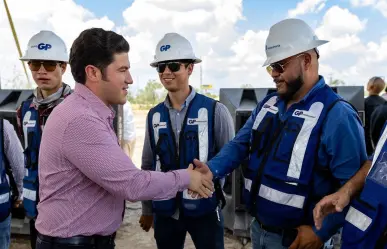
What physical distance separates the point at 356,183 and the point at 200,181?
843 millimetres

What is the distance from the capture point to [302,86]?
222 centimetres

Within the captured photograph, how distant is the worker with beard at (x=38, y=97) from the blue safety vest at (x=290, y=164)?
1777mm

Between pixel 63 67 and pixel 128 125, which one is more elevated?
pixel 63 67

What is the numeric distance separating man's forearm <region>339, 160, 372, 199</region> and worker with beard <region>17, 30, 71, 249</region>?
2295 mm

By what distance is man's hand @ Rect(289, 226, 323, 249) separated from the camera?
6.56ft

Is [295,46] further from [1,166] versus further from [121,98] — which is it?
[1,166]

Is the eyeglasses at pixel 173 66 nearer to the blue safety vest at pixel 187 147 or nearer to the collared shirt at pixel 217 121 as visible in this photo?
the collared shirt at pixel 217 121

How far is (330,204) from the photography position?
1.70 meters

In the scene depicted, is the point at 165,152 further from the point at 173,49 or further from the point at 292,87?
the point at 292,87

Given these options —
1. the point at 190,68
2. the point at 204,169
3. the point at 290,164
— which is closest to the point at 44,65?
the point at 190,68

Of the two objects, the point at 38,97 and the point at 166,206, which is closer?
the point at 166,206

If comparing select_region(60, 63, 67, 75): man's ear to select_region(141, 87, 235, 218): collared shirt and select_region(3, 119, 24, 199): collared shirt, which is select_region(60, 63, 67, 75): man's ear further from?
select_region(141, 87, 235, 218): collared shirt

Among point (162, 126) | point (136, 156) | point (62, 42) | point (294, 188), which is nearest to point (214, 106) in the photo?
point (162, 126)

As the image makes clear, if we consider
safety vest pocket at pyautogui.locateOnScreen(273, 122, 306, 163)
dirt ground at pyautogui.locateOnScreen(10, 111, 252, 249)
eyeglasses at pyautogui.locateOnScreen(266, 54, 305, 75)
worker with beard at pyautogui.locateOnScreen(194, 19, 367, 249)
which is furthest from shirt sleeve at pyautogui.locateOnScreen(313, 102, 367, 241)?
dirt ground at pyautogui.locateOnScreen(10, 111, 252, 249)
